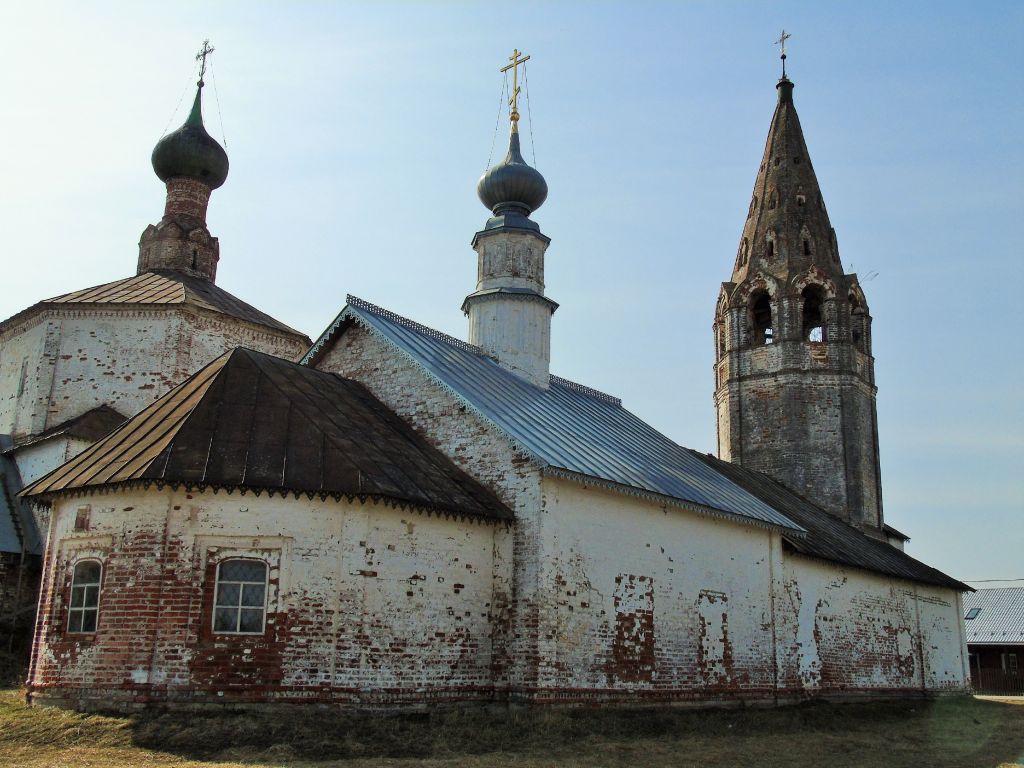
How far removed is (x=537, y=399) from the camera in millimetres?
16891

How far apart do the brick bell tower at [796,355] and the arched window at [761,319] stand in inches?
1.3

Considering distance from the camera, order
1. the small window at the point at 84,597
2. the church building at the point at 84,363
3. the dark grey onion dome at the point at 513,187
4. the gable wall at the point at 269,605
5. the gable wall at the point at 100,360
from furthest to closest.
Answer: the dark grey onion dome at the point at 513,187 → the gable wall at the point at 100,360 → the church building at the point at 84,363 → the small window at the point at 84,597 → the gable wall at the point at 269,605

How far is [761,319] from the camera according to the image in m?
27.9

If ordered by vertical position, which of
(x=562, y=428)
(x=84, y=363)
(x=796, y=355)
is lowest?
(x=562, y=428)

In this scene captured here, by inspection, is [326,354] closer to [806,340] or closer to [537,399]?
[537,399]

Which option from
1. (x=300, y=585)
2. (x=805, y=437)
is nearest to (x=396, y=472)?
(x=300, y=585)

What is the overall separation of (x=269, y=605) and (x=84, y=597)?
2.29 meters

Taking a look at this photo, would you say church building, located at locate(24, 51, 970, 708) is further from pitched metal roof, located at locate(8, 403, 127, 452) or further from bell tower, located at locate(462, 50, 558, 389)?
pitched metal roof, located at locate(8, 403, 127, 452)

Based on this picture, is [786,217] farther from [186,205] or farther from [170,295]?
[170,295]

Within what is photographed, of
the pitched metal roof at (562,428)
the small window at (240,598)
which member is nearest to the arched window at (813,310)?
the pitched metal roof at (562,428)

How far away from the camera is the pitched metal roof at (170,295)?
18.5 m

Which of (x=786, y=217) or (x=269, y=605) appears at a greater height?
(x=786, y=217)

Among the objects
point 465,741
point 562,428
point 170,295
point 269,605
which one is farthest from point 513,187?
point 465,741

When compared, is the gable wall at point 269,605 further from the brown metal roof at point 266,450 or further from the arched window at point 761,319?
the arched window at point 761,319
